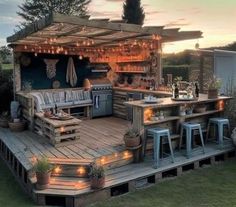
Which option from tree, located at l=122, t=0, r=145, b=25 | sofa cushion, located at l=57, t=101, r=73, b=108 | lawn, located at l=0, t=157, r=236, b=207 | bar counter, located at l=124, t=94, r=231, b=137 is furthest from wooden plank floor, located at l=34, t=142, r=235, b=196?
tree, located at l=122, t=0, r=145, b=25

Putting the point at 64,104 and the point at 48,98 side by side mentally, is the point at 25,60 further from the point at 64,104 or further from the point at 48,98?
the point at 64,104

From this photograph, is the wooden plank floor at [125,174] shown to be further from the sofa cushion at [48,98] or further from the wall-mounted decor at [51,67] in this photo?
the wall-mounted decor at [51,67]

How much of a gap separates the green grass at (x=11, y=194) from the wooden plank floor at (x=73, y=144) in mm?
445

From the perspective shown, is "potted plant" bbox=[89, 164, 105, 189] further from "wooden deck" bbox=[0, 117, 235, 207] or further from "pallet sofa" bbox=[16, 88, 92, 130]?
"pallet sofa" bbox=[16, 88, 92, 130]

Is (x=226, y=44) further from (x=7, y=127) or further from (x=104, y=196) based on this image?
(x=104, y=196)

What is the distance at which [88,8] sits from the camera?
28.6 m

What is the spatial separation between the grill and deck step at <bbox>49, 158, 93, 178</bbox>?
4.51 metres

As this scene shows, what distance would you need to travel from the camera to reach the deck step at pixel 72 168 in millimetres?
4914

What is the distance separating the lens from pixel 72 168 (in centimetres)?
495

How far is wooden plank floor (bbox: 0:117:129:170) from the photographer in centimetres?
559

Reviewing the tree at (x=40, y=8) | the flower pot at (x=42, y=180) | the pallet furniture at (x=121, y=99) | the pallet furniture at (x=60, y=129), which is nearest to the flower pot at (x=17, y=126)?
the pallet furniture at (x=60, y=129)

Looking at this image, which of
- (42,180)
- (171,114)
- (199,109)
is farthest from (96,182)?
(199,109)

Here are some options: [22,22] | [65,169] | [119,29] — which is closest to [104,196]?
[65,169]

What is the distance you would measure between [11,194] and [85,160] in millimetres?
1291
